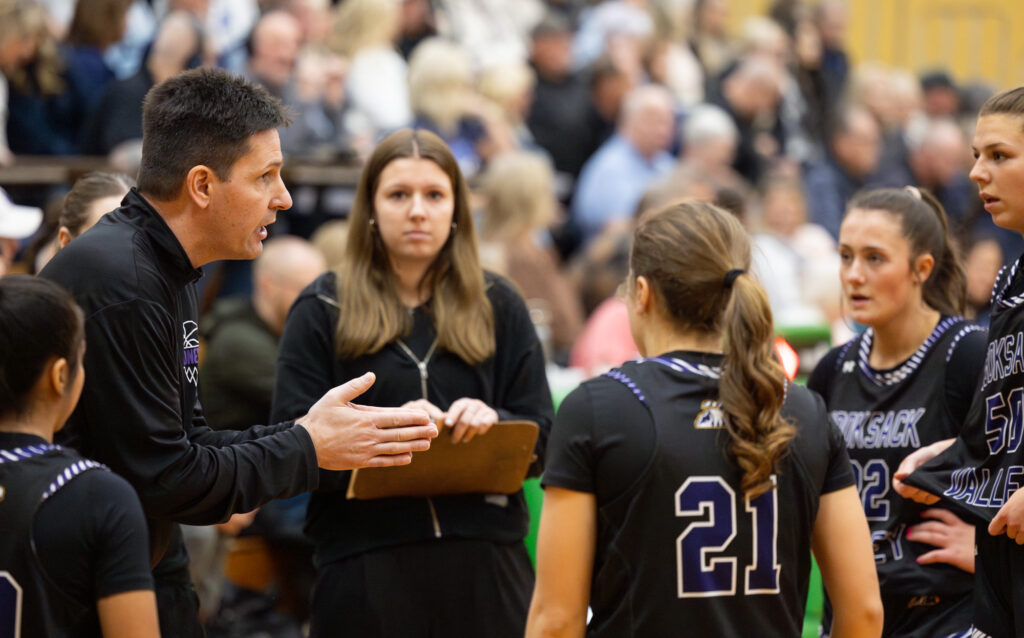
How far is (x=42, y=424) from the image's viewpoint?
90.0 inches

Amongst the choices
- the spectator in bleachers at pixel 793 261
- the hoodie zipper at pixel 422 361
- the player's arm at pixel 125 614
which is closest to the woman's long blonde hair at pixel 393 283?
the hoodie zipper at pixel 422 361

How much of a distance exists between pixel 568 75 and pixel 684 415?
818 cm

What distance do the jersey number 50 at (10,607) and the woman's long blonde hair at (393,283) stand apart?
148 cm

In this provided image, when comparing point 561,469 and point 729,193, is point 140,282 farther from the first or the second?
point 729,193

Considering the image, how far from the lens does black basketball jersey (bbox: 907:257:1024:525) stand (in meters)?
2.99

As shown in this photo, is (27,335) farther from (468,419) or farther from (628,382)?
(468,419)

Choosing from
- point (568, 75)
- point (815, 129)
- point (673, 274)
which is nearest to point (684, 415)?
point (673, 274)

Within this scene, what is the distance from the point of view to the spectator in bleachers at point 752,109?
10.9m

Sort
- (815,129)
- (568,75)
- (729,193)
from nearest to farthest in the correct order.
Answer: (729,193), (568,75), (815,129)

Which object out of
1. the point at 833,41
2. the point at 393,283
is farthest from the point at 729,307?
the point at 833,41

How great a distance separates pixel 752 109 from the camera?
430 inches

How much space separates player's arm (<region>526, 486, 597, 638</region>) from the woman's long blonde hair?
1021 millimetres

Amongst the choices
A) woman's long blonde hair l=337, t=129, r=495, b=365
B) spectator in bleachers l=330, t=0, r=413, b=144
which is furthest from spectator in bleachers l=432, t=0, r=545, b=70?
woman's long blonde hair l=337, t=129, r=495, b=365

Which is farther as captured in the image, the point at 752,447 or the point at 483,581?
the point at 483,581
